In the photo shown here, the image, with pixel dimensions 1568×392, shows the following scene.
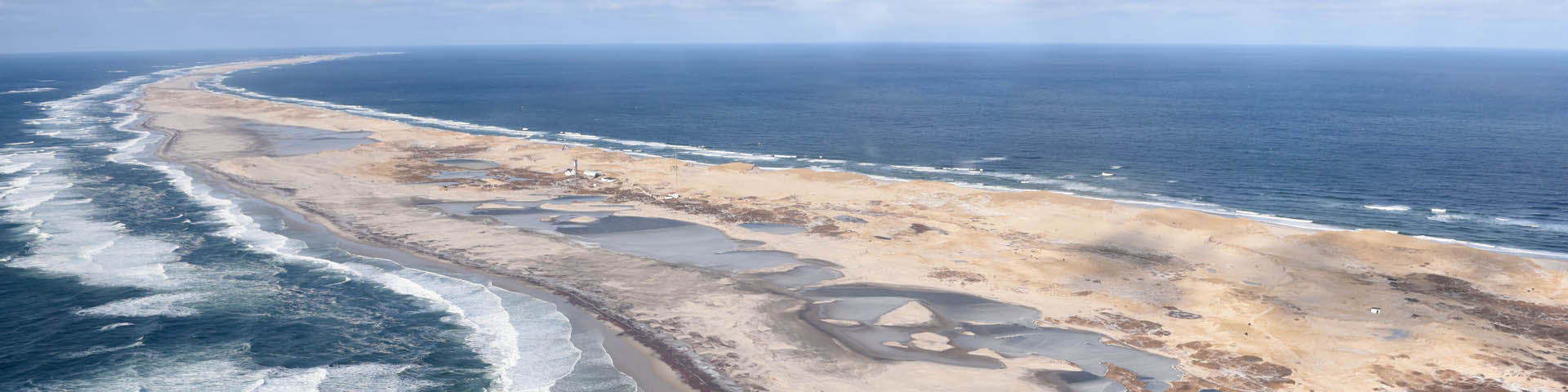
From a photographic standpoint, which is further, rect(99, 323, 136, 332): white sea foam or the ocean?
rect(99, 323, 136, 332): white sea foam

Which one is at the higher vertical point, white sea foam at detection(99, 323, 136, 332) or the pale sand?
the pale sand

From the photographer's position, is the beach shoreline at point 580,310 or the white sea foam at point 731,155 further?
the white sea foam at point 731,155

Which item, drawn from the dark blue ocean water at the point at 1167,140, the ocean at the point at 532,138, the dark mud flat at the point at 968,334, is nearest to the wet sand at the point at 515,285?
the ocean at the point at 532,138

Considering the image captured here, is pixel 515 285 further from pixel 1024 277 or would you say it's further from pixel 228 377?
pixel 1024 277

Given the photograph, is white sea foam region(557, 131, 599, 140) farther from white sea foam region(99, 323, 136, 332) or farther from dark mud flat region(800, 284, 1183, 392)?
white sea foam region(99, 323, 136, 332)

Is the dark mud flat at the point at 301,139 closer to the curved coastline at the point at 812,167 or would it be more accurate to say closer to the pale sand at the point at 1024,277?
the pale sand at the point at 1024,277

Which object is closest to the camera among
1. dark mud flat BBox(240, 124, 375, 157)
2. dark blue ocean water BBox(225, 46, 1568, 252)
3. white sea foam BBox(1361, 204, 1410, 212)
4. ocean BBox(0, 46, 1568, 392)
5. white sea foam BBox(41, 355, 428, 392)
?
white sea foam BBox(41, 355, 428, 392)

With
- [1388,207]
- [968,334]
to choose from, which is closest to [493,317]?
[968,334]

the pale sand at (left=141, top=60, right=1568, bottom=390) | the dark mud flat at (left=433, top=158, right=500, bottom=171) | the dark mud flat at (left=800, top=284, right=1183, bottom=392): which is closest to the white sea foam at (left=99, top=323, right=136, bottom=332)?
the pale sand at (left=141, top=60, right=1568, bottom=390)
